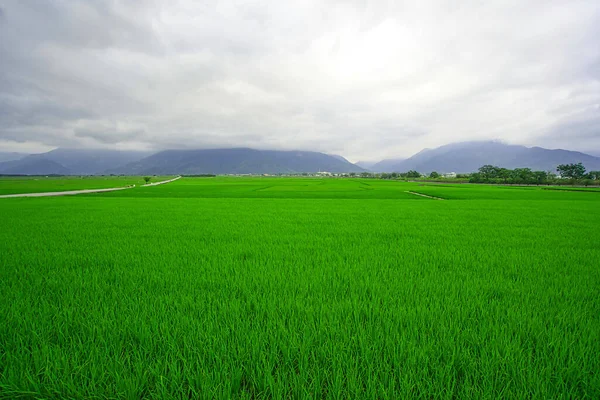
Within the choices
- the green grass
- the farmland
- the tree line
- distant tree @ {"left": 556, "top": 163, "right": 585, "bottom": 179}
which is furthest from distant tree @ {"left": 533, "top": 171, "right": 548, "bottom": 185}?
the green grass

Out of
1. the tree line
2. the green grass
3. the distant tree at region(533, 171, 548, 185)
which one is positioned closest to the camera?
the green grass

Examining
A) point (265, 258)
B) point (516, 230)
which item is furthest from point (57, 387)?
point (516, 230)

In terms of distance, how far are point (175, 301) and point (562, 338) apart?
517 cm

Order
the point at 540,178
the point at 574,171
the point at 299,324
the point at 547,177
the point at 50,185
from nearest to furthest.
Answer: the point at 299,324 < the point at 50,185 < the point at 540,178 < the point at 547,177 < the point at 574,171

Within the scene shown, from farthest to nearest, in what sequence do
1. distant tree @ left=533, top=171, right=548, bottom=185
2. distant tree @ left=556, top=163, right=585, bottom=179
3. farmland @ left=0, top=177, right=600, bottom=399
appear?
distant tree @ left=556, top=163, right=585, bottom=179 → distant tree @ left=533, top=171, right=548, bottom=185 → farmland @ left=0, top=177, right=600, bottom=399

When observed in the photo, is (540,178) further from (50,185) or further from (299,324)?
(50,185)

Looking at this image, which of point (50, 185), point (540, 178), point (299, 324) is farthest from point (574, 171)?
point (50, 185)

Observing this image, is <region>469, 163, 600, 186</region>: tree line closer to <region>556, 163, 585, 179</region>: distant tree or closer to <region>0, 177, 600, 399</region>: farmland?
<region>556, 163, 585, 179</region>: distant tree

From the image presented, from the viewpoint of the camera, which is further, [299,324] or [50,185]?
[50,185]

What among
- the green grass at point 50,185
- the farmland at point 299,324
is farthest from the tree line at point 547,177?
the green grass at point 50,185

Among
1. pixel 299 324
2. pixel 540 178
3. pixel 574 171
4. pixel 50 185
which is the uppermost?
pixel 574 171

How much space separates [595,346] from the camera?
260cm

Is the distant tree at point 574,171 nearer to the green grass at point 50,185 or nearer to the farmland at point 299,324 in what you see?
the farmland at point 299,324

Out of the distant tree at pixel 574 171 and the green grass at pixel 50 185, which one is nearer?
the green grass at pixel 50 185
